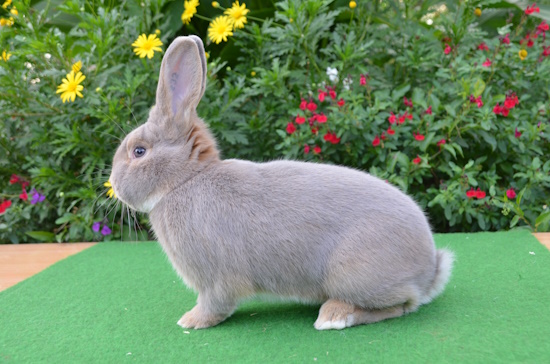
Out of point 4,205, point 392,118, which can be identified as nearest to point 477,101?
point 392,118

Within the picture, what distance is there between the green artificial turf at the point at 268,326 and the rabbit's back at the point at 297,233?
6.9 inches

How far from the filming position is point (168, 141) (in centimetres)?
212

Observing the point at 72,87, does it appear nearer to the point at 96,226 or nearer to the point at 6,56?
the point at 6,56

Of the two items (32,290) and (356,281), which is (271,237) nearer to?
(356,281)

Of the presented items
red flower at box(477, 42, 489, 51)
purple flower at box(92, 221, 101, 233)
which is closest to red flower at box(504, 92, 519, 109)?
red flower at box(477, 42, 489, 51)

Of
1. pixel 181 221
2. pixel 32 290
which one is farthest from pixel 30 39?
pixel 181 221

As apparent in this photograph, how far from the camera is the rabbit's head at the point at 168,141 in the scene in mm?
2086

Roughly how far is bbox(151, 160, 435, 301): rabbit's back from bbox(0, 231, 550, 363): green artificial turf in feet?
0.57

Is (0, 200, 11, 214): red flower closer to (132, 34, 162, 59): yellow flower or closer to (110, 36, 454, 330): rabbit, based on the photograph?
(132, 34, 162, 59): yellow flower

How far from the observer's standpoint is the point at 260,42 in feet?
13.0

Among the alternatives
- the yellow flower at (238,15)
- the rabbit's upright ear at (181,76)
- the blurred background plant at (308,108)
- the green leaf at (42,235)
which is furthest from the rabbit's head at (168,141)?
the green leaf at (42,235)

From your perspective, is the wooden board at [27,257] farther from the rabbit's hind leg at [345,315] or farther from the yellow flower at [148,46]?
the rabbit's hind leg at [345,315]

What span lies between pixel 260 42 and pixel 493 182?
6.11 ft

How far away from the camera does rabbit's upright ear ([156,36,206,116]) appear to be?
6.81 feet
